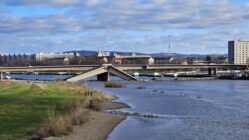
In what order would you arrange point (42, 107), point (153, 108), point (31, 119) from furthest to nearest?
1. point (153, 108)
2. point (42, 107)
3. point (31, 119)

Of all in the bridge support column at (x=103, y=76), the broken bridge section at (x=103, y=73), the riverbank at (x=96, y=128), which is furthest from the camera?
the bridge support column at (x=103, y=76)

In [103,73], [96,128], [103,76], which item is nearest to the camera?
[96,128]

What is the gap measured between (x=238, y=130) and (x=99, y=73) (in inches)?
5428

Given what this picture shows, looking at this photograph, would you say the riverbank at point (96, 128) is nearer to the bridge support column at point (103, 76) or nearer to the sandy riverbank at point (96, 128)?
the sandy riverbank at point (96, 128)

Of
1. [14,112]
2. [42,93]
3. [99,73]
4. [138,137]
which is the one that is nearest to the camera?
[138,137]

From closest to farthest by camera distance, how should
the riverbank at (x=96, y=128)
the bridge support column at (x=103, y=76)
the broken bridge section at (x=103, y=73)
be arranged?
the riverbank at (x=96, y=128) < the broken bridge section at (x=103, y=73) < the bridge support column at (x=103, y=76)

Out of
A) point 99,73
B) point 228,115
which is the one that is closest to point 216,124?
point 228,115

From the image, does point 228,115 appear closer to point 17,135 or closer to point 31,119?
point 31,119

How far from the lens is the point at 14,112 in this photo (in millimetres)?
49531

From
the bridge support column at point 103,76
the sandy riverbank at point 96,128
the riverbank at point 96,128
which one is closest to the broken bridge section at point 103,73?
Answer: the bridge support column at point 103,76

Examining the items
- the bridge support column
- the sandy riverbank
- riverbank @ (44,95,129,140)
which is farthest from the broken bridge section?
the sandy riverbank

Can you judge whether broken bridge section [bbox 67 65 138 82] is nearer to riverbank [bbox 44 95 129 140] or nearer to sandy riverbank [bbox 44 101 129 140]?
riverbank [bbox 44 95 129 140]

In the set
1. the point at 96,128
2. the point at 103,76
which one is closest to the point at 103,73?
the point at 103,76

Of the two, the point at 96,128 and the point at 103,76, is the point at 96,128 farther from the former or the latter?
the point at 103,76
